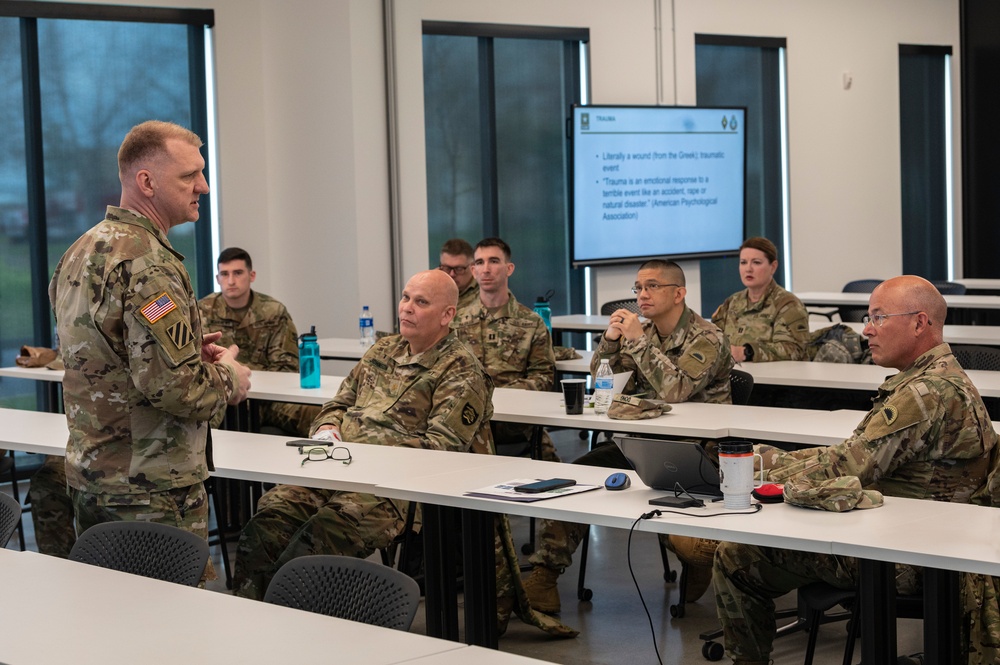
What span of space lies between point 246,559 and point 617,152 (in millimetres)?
5939

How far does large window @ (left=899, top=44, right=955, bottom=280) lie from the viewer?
11.0 metres

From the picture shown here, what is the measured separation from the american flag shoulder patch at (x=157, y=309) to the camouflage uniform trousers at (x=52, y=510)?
7.40 ft

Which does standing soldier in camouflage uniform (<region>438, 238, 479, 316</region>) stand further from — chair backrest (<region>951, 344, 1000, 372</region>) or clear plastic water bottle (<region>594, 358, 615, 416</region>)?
chair backrest (<region>951, 344, 1000, 372</region>)

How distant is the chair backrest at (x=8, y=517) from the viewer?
2992 mm

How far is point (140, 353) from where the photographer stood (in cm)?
277

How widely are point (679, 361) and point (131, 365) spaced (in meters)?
2.53

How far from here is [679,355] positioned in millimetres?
4832

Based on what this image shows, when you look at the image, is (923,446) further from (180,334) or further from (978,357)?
(978,357)

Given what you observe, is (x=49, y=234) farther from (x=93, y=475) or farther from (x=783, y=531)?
(x=783, y=531)

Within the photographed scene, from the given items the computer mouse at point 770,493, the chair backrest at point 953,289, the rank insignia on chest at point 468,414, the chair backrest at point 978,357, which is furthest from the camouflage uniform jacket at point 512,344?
the chair backrest at point 953,289

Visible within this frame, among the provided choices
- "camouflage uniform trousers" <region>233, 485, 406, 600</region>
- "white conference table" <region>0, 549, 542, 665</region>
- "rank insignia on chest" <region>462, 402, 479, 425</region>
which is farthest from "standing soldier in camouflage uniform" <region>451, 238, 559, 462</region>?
"white conference table" <region>0, 549, 542, 665</region>

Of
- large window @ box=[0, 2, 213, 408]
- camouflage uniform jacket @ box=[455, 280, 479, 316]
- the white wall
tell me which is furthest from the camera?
the white wall

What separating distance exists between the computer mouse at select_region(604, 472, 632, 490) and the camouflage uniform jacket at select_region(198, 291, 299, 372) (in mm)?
3649

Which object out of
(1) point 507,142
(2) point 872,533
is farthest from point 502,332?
(1) point 507,142
